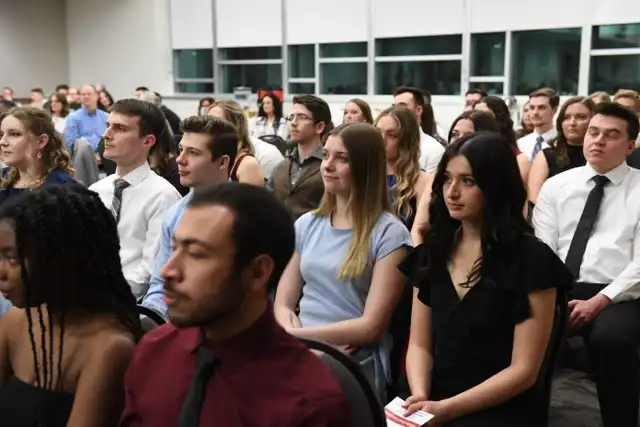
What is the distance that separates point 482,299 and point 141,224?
1509mm

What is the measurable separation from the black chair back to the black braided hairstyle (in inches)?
17.3

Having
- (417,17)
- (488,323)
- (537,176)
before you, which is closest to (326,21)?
(417,17)

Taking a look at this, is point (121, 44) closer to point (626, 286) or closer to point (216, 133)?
point (216, 133)

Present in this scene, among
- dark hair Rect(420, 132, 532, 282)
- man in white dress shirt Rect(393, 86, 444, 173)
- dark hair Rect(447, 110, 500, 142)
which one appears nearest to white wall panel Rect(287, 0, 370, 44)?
man in white dress shirt Rect(393, 86, 444, 173)

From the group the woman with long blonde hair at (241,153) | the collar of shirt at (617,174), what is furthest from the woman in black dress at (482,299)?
the woman with long blonde hair at (241,153)

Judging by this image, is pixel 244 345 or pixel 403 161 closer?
pixel 244 345

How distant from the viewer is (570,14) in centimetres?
756

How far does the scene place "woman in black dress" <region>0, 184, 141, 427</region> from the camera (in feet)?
4.34

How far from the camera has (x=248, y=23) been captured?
36.4 feet

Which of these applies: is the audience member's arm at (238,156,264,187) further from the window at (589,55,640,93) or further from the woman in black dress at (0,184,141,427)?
the window at (589,55,640,93)

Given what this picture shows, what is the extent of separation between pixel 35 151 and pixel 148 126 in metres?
0.62

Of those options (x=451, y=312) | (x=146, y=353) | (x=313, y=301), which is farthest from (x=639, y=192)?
(x=146, y=353)

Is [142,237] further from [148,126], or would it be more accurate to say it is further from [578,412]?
[578,412]

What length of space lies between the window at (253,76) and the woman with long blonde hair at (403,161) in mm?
7642
